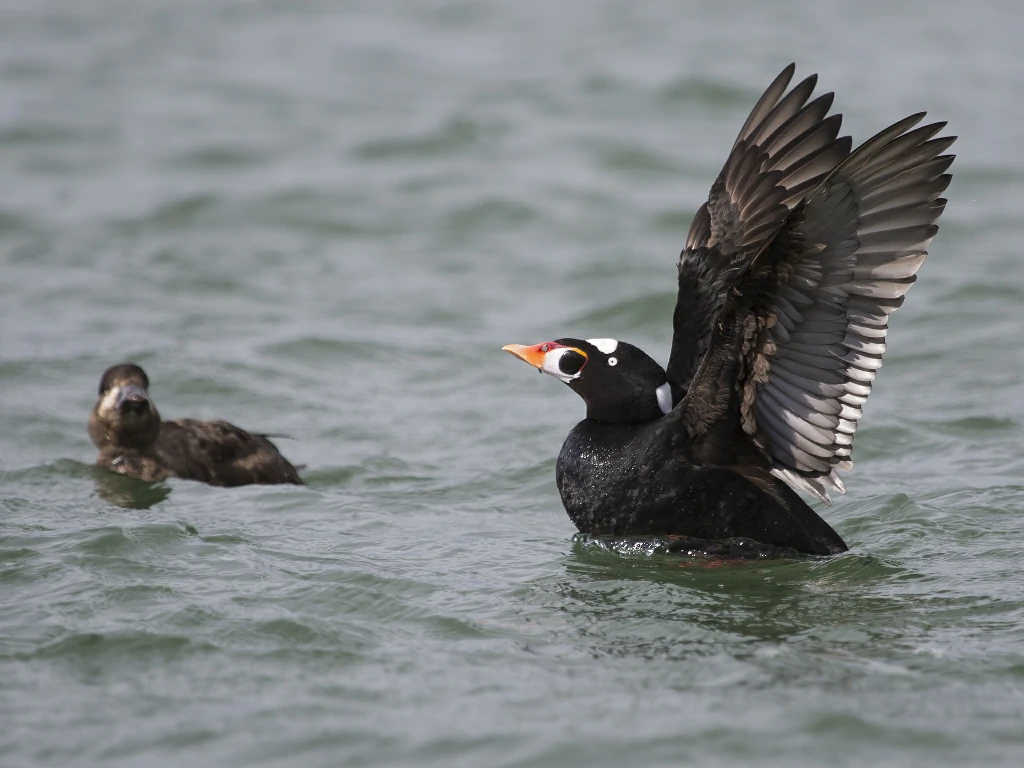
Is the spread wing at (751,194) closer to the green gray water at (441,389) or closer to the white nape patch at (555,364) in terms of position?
the white nape patch at (555,364)

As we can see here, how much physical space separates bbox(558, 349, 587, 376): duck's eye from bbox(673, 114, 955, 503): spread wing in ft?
2.27

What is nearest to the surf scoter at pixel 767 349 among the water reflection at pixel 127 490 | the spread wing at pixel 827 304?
the spread wing at pixel 827 304

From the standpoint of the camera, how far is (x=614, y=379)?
667 centimetres

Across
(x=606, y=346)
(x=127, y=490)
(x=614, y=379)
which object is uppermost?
(x=606, y=346)

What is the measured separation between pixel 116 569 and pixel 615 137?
8999 millimetres

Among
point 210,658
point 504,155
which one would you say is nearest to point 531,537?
point 210,658

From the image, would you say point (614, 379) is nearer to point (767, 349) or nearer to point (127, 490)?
point (767, 349)

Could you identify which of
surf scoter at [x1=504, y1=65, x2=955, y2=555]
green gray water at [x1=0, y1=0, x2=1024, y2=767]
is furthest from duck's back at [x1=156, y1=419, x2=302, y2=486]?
surf scoter at [x1=504, y1=65, x2=955, y2=555]

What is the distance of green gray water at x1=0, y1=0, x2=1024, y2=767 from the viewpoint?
483 centimetres

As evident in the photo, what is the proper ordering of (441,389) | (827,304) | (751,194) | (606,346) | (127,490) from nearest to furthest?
(827,304) < (751,194) < (606,346) < (127,490) < (441,389)

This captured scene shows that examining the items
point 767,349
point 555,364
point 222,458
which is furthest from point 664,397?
point 222,458

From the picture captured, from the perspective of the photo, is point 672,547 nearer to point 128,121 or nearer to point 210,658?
point 210,658

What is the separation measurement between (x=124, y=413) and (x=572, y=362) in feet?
8.27

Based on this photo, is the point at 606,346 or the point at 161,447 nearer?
the point at 606,346
